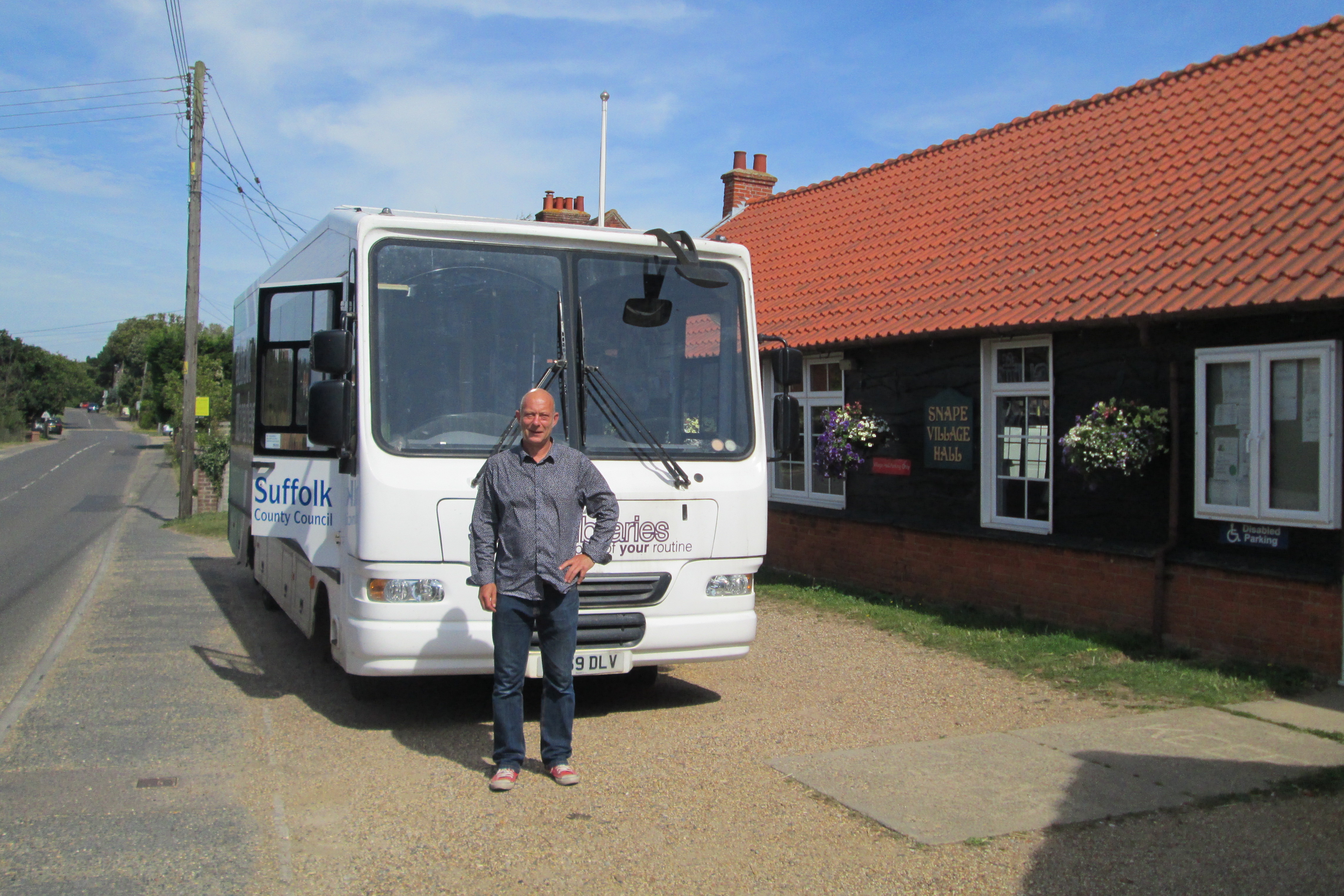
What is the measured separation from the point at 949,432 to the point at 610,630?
5763 mm

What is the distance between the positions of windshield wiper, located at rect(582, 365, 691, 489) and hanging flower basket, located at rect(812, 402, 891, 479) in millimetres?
5697

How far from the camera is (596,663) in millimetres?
6297

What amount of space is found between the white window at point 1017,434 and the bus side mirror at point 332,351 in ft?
20.8

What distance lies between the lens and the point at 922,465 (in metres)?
11.5

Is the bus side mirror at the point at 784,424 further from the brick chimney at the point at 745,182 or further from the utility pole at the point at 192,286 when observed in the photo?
the utility pole at the point at 192,286

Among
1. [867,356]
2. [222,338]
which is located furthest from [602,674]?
[222,338]

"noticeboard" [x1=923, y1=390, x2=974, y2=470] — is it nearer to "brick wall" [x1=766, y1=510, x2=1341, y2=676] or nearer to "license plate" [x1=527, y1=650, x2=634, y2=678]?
"brick wall" [x1=766, y1=510, x2=1341, y2=676]

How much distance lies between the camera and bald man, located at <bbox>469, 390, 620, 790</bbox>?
17.7 feet

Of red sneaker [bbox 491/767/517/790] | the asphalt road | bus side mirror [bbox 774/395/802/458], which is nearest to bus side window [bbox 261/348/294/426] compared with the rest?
the asphalt road

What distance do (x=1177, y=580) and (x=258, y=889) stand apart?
6967 mm

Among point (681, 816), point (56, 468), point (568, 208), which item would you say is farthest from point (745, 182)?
point (56, 468)

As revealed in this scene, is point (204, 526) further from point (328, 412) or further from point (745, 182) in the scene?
point (328, 412)

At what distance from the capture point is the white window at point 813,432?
43.0ft

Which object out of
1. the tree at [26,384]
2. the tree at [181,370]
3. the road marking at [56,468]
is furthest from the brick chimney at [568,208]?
the tree at [26,384]
